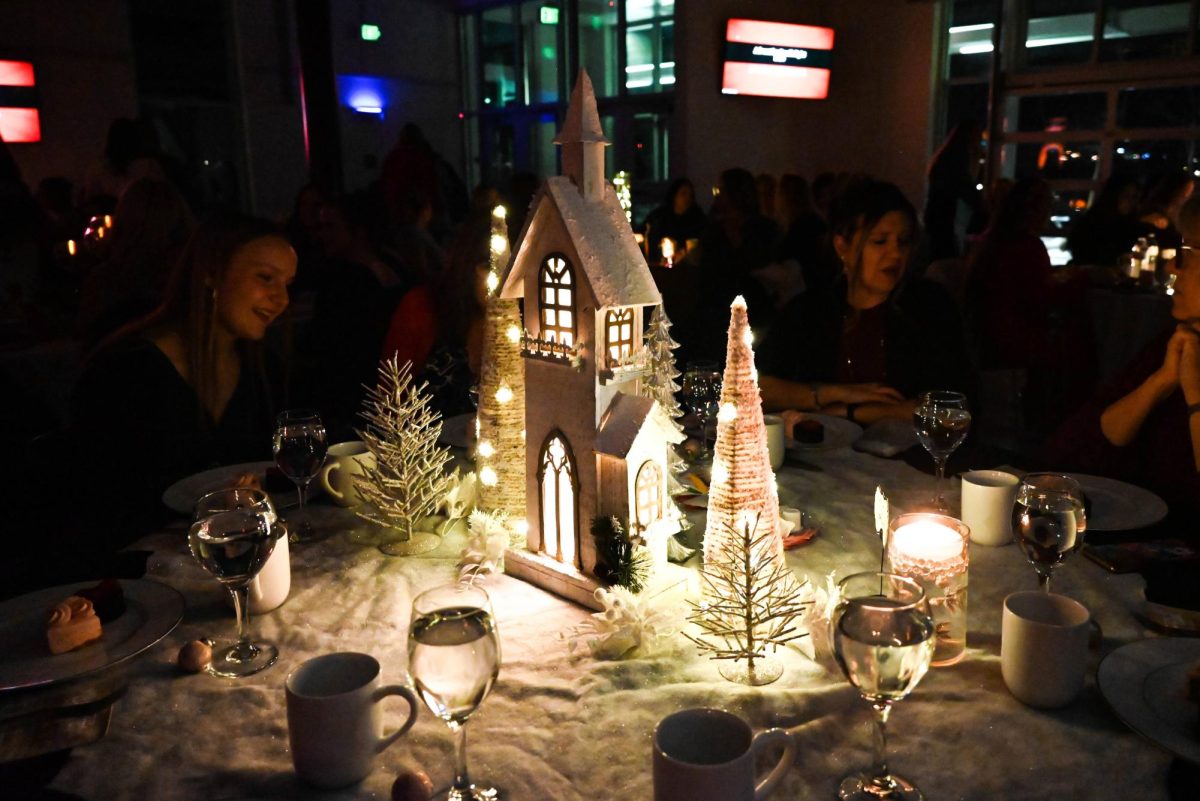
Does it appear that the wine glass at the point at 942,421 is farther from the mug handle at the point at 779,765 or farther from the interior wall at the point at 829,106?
the interior wall at the point at 829,106

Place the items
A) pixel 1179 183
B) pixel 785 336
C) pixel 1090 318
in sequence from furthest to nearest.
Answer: pixel 1179 183
pixel 1090 318
pixel 785 336

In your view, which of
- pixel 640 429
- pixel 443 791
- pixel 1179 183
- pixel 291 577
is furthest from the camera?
pixel 1179 183

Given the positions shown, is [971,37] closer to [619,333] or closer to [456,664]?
[619,333]

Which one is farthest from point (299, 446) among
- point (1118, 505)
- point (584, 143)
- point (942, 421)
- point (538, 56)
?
point (538, 56)

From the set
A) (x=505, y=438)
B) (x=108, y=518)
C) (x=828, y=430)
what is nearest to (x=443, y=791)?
(x=505, y=438)

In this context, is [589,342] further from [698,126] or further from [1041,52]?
[1041,52]

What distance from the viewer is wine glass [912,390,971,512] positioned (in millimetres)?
1634

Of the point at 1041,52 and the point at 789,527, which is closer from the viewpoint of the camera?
the point at 789,527

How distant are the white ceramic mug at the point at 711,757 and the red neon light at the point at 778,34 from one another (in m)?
8.96

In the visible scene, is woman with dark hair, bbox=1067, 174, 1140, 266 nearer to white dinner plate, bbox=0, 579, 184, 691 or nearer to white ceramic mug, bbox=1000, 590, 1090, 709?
white ceramic mug, bbox=1000, 590, 1090, 709

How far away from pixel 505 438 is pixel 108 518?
0.83 meters

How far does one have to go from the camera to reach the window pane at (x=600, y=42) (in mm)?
10422

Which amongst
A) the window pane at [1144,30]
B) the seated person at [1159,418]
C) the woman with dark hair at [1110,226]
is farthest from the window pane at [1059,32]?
the seated person at [1159,418]

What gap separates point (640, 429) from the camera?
4.29 feet
